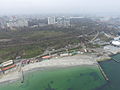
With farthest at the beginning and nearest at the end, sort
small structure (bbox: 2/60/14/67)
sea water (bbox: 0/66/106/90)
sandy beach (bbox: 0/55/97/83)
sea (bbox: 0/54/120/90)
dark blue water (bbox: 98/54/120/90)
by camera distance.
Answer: small structure (bbox: 2/60/14/67), sandy beach (bbox: 0/55/97/83), sea water (bbox: 0/66/106/90), sea (bbox: 0/54/120/90), dark blue water (bbox: 98/54/120/90)

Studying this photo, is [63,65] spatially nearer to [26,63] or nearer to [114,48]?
[26,63]

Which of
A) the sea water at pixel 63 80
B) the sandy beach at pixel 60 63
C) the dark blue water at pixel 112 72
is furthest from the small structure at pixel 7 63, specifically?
the dark blue water at pixel 112 72

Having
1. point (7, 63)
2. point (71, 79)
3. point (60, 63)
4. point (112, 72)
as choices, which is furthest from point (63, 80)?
point (7, 63)

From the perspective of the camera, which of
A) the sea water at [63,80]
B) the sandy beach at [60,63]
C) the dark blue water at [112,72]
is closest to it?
the dark blue water at [112,72]

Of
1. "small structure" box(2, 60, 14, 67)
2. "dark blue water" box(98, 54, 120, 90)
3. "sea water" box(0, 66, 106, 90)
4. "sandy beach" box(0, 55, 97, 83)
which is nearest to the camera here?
"dark blue water" box(98, 54, 120, 90)

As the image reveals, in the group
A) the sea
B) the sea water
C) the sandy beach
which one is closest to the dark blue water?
the sea

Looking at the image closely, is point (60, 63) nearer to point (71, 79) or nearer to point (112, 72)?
point (71, 79)

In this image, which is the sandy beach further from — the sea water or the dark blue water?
the dark blue water

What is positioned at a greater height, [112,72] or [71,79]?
[112,72]

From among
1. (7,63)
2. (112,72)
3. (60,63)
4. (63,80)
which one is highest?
(60,63)

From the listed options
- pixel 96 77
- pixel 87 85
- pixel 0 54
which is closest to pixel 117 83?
pixel 96 77

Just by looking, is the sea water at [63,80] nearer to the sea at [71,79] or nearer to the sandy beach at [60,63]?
the sea at [71,79]
